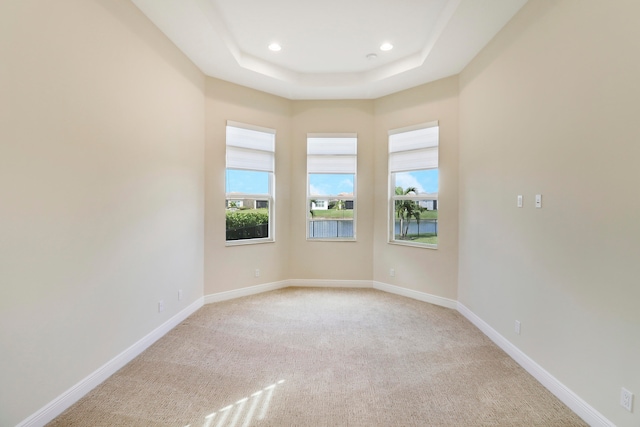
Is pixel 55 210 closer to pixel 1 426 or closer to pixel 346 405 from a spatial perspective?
pixel 1 426

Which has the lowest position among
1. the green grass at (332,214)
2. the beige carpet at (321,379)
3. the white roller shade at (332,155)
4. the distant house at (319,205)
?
the beige carpet at (321,379)

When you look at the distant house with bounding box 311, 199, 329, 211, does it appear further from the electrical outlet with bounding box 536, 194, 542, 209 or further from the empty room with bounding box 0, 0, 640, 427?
the electrical outlet with bounding box 536, 194, 542, 209

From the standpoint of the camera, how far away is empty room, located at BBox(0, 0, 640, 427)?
1.74 m

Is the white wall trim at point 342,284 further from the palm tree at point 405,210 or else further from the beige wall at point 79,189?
the beige wall at point 79,189

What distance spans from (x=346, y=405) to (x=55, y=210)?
2244 millimetres

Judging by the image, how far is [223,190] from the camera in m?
4.09

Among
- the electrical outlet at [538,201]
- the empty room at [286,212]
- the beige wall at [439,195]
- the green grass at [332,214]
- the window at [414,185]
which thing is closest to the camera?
the empty room at [286,212]

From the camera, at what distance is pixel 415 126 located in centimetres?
423

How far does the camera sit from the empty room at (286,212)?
1.74 metres

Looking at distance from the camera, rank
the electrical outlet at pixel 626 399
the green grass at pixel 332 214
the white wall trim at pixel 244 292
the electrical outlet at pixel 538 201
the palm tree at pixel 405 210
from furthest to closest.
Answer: the green grass at pixel 332 214 → the palm tree at pixel 405 210 → the white wall trim at pixel 244 292 → the electrical outlet at pixel 538 201 → the electrical outlet at pixel 626 399

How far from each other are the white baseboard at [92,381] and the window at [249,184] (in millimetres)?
1499

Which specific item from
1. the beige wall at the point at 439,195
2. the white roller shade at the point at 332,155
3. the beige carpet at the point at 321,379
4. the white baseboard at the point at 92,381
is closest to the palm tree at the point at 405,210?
the beige wall at the point at 439,195

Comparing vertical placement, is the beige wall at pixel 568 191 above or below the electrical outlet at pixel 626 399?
above

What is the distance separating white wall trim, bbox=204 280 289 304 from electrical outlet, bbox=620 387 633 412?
150 inches
